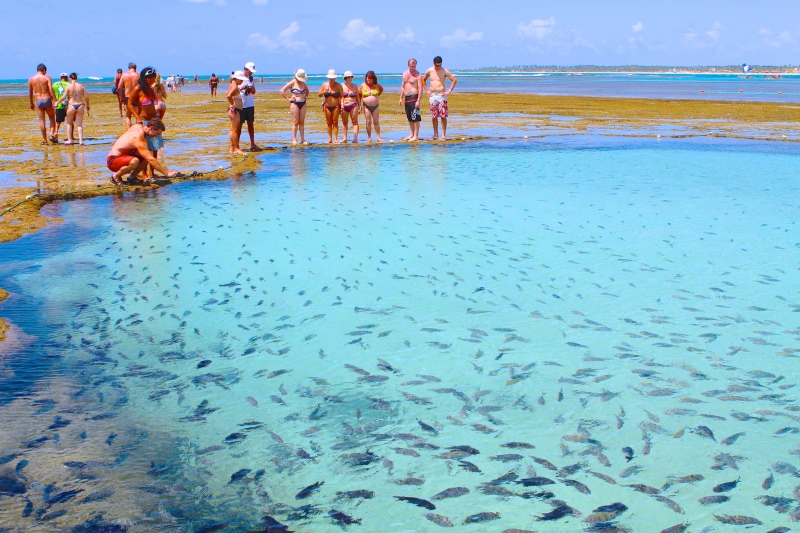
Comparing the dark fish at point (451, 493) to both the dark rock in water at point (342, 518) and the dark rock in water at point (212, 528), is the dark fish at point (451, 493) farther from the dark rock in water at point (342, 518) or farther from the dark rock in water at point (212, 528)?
the dark rock in water at point (212, 528)

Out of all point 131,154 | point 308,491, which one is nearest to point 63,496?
point 308,491

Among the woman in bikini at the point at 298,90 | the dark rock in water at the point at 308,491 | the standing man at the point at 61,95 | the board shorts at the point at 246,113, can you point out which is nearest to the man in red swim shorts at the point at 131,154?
the board shorts at the point at 246,113

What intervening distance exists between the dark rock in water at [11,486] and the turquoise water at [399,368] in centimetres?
1

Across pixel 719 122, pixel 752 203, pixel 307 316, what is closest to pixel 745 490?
pixel 307 316

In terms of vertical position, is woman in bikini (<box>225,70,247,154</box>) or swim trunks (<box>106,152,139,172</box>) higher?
woman in bikini (<box>225,70,247,154</box>)

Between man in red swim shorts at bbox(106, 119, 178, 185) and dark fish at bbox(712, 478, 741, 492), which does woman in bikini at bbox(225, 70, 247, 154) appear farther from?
dark fish at bbox(712, 478, 741, 492)

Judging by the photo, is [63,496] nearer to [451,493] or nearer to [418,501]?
[418,501]

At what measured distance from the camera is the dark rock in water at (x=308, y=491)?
15.6 ft

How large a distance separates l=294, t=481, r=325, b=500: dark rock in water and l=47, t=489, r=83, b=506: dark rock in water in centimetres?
147

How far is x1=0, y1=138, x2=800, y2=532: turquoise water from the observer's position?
4.75 metres

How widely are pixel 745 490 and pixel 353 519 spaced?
2.72 metres

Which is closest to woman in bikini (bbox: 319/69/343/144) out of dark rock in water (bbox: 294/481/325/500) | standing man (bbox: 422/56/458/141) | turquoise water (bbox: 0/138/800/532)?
standing man (bbox: 422/56/458/141)

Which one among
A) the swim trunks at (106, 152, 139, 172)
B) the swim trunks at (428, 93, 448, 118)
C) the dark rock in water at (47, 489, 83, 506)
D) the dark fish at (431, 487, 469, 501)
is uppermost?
the swim trunks at (428, 93, 448, 118)

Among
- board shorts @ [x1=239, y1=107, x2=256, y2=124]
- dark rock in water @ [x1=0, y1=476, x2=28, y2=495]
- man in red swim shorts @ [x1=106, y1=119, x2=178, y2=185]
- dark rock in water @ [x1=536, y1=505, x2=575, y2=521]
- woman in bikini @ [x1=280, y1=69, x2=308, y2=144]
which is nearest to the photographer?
dark rock in water @ [x1=536, y1=505, x2=575, y2=521]
